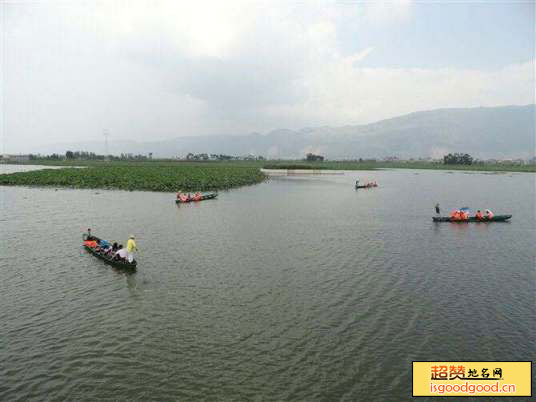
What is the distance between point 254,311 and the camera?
65.1 feet

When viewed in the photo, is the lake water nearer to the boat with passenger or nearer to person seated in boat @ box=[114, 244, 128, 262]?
the boat with passenger

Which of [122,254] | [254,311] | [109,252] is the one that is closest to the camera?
[254,311]

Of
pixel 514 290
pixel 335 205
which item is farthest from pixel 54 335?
pixel 335 205

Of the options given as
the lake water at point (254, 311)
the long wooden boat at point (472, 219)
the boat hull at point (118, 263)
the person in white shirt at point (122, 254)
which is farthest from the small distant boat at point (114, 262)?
the long wooden boat at point (472, 219)

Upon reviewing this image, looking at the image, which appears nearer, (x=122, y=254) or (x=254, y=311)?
(x=254, y=311)

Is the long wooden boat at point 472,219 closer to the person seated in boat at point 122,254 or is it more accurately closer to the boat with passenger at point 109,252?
the boat with passenger at point 109,252

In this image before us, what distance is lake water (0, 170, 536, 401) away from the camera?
1404 cm

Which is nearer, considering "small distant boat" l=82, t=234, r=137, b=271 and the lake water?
the lake water

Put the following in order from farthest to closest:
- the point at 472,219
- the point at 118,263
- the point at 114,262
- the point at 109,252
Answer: the point at 472,219, the point at 109,252, the point at 114,262, the point at 118,263

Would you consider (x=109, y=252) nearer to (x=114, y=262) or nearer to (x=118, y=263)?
(x=114, y=262)

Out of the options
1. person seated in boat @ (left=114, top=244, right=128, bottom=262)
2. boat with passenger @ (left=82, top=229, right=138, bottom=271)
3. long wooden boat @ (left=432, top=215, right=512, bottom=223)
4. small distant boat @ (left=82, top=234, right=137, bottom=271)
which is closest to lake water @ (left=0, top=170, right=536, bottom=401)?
small distant boat @ (left=82, top=234, right=137, bottom=271)

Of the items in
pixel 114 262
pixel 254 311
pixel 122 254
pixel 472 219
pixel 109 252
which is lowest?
pixel 254 311

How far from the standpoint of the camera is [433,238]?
38688 mm

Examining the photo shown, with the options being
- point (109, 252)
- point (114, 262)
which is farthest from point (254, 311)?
point (109, 252)
